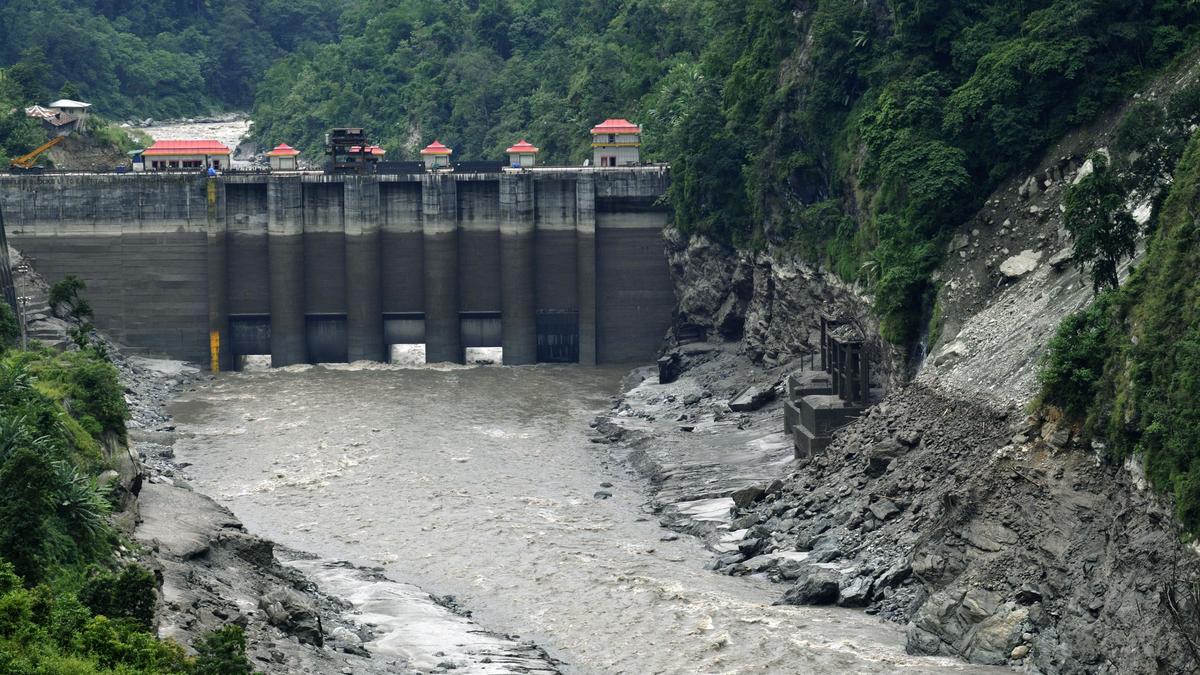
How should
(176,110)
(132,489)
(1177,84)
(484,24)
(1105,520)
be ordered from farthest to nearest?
(176,110) → (484,24) → (1177,84) → (132,489) → (1105,520)

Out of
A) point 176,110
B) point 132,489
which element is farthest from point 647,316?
point 176,110

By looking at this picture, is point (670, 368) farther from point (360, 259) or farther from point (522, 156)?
point (522, 156)

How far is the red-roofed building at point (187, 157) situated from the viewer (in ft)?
386

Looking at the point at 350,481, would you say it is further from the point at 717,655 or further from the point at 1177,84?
the point at 1177,84

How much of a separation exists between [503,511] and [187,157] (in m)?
52.5

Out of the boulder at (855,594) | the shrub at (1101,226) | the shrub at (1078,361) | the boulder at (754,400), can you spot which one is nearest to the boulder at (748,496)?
the boulder at (855,594)

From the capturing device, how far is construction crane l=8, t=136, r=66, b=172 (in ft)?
383

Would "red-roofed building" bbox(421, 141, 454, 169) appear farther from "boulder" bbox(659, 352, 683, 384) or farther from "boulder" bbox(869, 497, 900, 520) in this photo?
"boulder" bbox(869, 497, 900, 520)

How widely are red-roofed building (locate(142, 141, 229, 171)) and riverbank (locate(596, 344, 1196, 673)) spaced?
162 feet

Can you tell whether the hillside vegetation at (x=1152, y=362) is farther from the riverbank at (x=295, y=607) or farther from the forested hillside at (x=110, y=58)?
the forested hillside at (x=110, y=58)

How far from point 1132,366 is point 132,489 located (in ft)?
105

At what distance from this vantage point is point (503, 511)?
73.6m

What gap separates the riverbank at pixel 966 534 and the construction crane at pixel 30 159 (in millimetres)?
55602

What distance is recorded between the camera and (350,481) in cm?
7962
